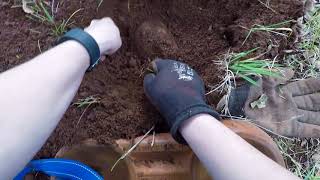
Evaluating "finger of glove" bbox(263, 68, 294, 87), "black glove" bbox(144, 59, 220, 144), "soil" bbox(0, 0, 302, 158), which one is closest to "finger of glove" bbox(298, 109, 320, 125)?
"finger of glove" bbox(263, 68, 294, 87)

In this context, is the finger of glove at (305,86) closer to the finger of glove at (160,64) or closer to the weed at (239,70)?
the weed at (239,70)

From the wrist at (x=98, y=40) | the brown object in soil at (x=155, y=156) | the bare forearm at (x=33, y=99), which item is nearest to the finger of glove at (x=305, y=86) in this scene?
the brown object in soil at (x=155, y=156)

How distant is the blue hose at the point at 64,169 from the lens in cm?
133


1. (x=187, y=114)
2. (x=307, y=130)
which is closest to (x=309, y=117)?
(x=307, y=130)

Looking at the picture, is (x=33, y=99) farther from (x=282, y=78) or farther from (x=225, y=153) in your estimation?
(x=282, y=78)

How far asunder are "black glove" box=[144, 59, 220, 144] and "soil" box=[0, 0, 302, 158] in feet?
0.25

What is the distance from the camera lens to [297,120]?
161 centimetres

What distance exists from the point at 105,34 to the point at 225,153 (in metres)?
0.51

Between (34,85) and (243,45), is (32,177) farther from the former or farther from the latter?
(243,45)

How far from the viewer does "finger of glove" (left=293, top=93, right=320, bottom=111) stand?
5.32 feet

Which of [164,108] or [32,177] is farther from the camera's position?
[32,177]

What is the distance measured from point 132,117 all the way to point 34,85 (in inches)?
16.6

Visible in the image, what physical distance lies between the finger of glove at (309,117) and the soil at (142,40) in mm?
248

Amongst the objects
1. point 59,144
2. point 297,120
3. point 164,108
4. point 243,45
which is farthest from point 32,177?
point 297,120
